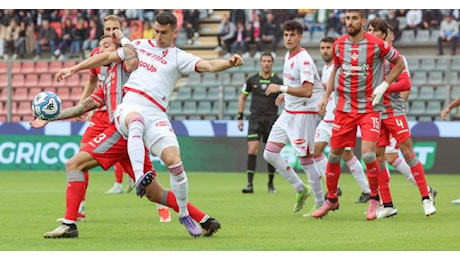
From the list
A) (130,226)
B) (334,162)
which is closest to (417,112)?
(334,162)

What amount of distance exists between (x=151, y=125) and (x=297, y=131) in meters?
4.32

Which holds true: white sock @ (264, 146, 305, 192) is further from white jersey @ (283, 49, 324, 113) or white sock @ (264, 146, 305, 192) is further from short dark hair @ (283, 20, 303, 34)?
short dark hair @ (283, 20, 303, 34)

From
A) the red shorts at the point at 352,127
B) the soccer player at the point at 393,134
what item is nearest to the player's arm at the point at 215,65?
the red shorts at the point at 352,127

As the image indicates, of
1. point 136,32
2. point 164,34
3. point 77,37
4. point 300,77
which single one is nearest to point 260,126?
point 300,77

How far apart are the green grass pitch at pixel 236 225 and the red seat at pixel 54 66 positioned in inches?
458

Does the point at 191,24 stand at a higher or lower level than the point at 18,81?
higher

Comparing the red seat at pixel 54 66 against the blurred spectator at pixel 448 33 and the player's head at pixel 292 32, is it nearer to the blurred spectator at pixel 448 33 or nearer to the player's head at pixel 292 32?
the blurred spectator at pixel 448 33

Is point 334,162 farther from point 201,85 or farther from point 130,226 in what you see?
point 201,85

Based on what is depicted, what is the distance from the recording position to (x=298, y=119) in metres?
13.6

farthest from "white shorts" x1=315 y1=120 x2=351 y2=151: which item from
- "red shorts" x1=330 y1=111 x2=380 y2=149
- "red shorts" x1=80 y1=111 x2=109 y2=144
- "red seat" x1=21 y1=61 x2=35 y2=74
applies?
"red seat" x1=21 y1=61 x2=35 y2=74

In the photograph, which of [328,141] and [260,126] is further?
[260,126]

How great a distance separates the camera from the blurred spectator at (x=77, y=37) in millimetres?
30812

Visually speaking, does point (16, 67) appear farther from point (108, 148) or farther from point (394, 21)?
point (108, 148)

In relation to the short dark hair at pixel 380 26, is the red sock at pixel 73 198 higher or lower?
lower
